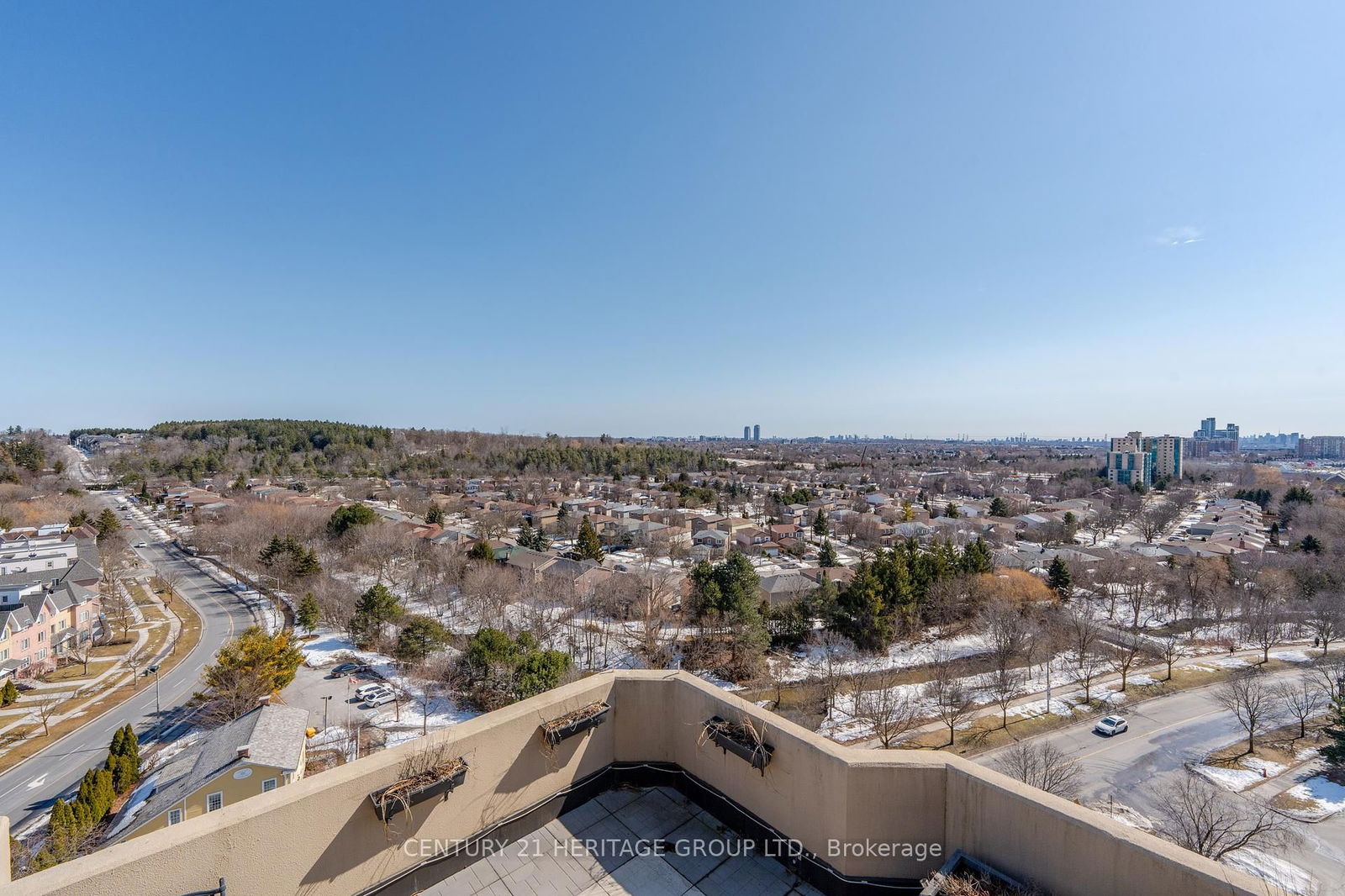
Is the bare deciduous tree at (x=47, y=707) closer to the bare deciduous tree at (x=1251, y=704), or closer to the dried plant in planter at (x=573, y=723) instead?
the dried plant in planter at (x=573, y=723)

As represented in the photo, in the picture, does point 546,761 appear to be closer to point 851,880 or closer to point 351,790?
point 351,790

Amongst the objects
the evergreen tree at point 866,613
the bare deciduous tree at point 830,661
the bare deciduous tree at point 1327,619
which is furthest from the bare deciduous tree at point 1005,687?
the bare deciduous tree at point 1327,619

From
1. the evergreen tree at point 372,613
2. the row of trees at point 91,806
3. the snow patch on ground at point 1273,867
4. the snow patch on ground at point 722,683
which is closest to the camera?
the snow patch on ground at point 1273,867

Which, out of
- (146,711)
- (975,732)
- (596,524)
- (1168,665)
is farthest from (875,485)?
(146,711)

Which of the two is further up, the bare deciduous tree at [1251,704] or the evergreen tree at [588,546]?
the evergreen tree at [588,546]

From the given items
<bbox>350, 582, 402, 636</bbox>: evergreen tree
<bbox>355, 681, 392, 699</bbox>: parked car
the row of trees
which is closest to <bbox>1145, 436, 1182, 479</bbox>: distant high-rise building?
<bbox>350, 582, 402, 636</bbox>: evergreen tree

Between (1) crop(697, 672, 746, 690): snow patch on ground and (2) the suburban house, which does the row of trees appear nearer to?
(2) the suburban house
